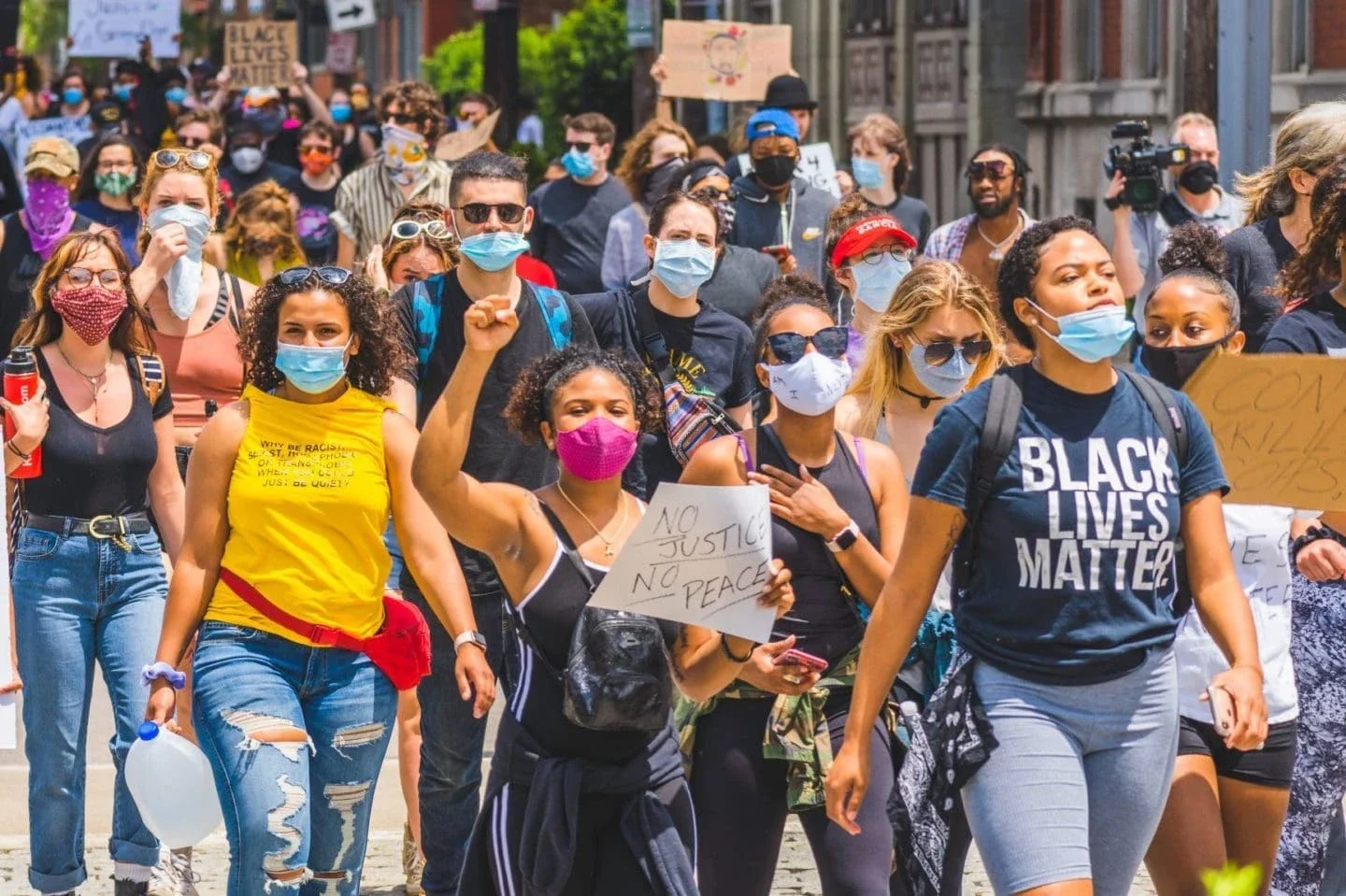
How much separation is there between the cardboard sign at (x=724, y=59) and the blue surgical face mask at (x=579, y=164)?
8.26 feet

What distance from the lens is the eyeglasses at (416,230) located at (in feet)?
26.9

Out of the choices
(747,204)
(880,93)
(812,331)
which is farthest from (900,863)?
(880,93)

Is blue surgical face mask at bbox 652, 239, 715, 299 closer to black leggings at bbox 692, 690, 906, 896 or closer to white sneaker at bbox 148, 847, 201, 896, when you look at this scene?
white sneaker at bbox 148, 847, 201, 896

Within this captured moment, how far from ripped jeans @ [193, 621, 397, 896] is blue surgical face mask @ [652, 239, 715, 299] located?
2.46 m

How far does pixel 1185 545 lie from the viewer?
4.88 metres

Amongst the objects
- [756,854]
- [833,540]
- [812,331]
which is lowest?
[756,854]

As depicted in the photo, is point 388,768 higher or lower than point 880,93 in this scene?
lower

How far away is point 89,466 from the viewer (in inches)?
254

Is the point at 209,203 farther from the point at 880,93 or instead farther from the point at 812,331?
the point at 880,93

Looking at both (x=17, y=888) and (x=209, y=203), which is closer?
(x=17, y=888)

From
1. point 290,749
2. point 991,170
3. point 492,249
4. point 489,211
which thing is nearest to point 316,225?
point 991,170

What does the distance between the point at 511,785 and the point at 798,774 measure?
68 centimetres

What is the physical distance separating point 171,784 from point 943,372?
2.18 meters

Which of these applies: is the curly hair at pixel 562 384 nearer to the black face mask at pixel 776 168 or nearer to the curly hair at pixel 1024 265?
the curly hair at pixel 1024 265
